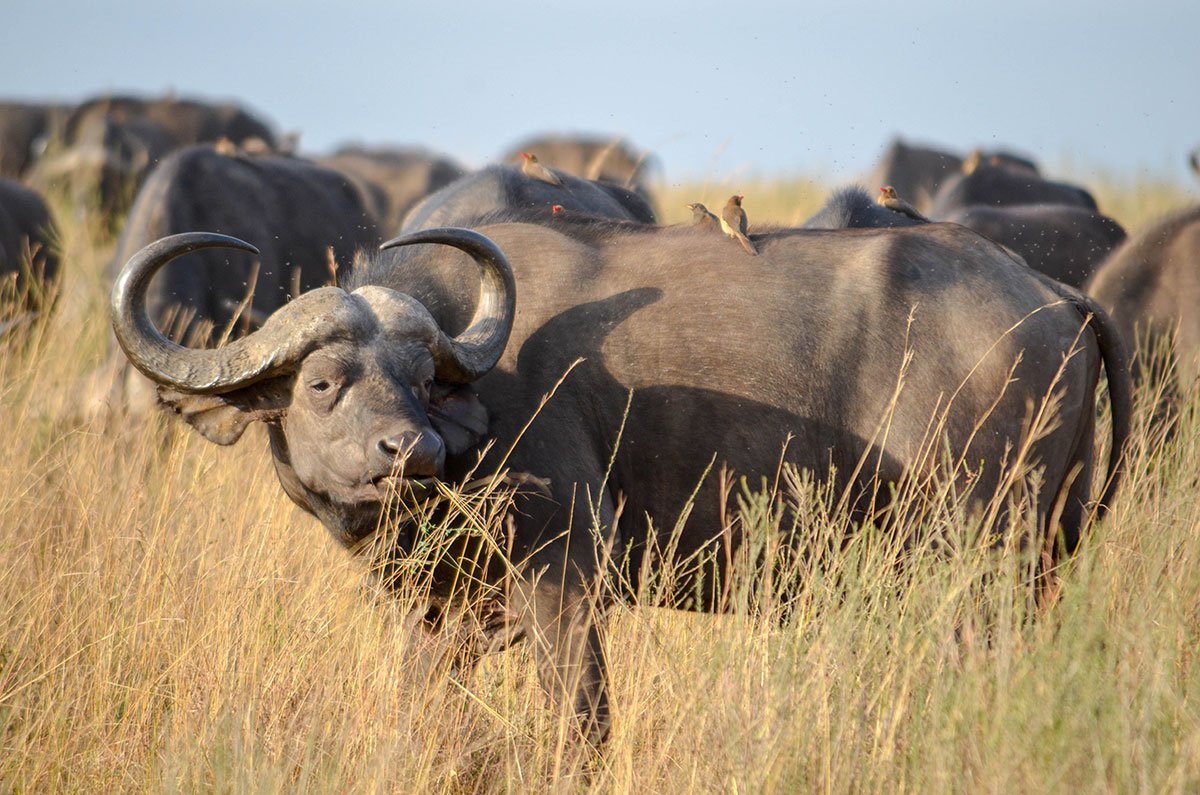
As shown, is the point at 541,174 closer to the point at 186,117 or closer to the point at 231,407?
the point at 231,407

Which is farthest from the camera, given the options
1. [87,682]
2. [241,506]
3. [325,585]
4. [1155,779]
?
[241,506]

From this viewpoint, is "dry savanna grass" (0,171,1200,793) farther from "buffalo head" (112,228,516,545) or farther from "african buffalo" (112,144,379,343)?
"african buffalo" (112,144,379,343)

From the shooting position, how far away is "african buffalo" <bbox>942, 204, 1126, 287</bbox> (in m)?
8.08

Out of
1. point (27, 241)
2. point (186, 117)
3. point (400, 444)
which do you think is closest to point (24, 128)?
point (186, 117)

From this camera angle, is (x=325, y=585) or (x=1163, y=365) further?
(x=1163, y=365)

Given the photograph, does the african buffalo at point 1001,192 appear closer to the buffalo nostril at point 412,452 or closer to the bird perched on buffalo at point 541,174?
the bird perched on buffalo at point 541,174

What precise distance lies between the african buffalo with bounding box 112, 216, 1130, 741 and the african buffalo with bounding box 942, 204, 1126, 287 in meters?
4.13

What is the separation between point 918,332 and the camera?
12.8 feet

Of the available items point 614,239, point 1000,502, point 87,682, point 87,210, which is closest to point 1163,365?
point 1000,502

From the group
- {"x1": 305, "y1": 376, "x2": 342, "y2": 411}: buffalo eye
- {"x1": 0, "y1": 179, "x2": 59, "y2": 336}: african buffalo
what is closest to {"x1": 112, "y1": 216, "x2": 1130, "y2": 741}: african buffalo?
{"x1": 305, "y1": 376, "x2": 342, "y2": 411}: buffalo eye

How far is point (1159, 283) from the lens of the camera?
6930mm

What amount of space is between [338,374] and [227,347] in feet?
1.28

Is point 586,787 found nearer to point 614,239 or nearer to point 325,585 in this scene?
point 325,585

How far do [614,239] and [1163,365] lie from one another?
3.92m
